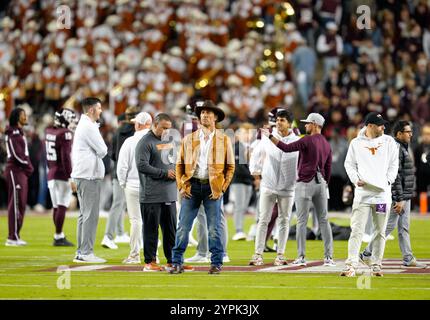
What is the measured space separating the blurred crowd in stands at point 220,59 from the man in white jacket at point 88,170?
12210 millimetres

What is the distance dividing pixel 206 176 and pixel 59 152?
6.03 meters

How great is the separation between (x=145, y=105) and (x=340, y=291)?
18.5 metres

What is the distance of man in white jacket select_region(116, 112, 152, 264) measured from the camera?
57.3ft

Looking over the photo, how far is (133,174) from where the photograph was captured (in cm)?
1783

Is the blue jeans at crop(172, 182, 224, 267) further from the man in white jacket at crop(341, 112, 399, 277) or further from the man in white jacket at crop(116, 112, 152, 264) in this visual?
the man in white jacket at crop(116, 112, 152, 264)

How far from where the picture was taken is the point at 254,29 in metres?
33.6

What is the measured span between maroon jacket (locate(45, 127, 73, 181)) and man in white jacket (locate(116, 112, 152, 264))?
2410 mm

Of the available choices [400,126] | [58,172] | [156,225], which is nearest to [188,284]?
[156,225]

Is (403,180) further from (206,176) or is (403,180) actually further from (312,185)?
(206,176)

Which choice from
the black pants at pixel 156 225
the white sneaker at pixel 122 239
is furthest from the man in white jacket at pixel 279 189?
the white sneaker at pixel 122 239

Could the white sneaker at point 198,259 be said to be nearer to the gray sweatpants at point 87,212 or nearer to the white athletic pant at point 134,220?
the white athletic pant at point 134,220
